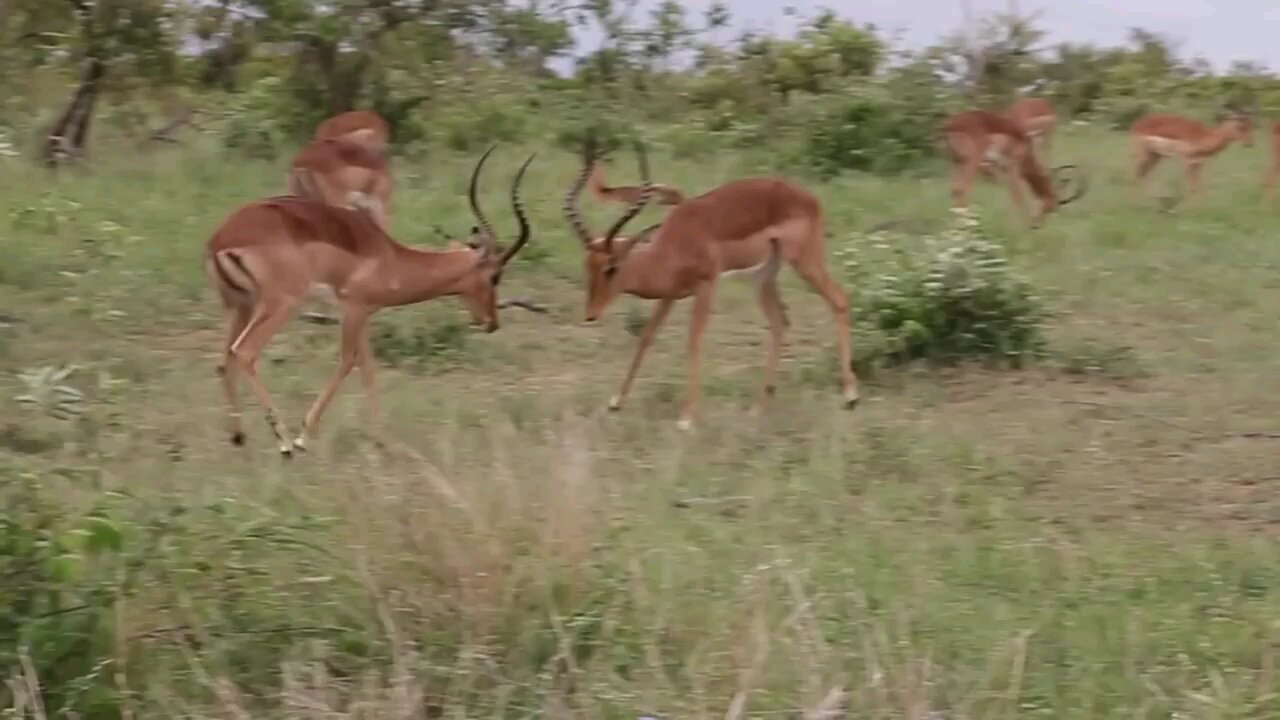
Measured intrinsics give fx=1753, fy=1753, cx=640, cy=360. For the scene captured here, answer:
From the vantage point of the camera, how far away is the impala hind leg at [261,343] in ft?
19.8

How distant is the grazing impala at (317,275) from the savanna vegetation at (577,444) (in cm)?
24

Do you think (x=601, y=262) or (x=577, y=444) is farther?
(x=601, y=262)

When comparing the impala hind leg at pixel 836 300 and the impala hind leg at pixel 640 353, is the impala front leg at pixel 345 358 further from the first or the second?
the impala hind leg at pixel 836 300

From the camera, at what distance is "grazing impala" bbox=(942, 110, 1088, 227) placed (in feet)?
38.9

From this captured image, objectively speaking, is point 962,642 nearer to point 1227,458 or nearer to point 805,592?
point 805,592

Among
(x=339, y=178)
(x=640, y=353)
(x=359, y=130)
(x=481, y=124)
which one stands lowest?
(x=481, y=124)

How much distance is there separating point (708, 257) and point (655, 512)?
2.28 metres

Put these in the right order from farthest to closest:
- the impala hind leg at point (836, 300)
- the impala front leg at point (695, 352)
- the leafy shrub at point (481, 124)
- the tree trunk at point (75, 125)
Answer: the leafy shrub at point (481, 124) → the tree trunk at point (75, 125) → the impala hind leg at point (836, 300) → the impala front leg at point (695, 352)

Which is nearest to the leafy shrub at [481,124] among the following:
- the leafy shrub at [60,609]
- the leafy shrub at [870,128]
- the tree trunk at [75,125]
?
the leafy shrub at [870,128]

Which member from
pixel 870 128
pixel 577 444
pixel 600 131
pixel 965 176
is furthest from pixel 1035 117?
pixel 577 444

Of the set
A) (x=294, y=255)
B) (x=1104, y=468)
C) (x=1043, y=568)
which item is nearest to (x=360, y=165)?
(x=294, y=255)

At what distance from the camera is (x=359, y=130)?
11.1 metres

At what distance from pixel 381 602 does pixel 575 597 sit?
437mm

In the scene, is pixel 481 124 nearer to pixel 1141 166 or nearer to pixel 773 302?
pixel 1141 166
